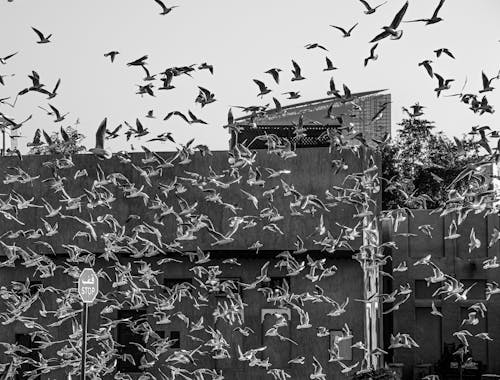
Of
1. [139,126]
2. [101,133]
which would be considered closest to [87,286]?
[101,133]

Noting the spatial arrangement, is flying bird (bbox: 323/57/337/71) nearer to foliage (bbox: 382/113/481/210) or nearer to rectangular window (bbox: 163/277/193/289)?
rectangular window (bbox: 163/277/193/289)

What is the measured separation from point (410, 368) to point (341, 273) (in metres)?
11.9

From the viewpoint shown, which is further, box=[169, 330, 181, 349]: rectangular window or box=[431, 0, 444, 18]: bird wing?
box=[169, 330, 181, 349]: rectangular window

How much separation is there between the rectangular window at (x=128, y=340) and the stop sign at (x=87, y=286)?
11.2 meters

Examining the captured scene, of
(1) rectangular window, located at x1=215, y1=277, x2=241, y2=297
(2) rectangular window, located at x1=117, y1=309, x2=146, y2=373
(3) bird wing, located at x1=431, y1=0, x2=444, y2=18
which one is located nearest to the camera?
(3) bird wing, located at x1=431, y1=0, x2=444, y2=18

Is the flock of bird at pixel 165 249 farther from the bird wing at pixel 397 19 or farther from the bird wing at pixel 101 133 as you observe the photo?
the bird wing at pixel 397 19

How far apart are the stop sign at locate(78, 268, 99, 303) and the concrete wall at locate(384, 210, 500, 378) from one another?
76.1 ft

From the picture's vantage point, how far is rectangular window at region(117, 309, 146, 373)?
33.4 meters

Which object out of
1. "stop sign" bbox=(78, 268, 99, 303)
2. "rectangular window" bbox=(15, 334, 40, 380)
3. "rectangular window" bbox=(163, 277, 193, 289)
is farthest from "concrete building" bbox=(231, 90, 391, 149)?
"rectangular window" bbox=(15, 334, 40, 380)

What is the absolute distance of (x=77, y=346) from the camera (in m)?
33.1

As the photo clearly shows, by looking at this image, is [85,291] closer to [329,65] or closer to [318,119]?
[329,65]

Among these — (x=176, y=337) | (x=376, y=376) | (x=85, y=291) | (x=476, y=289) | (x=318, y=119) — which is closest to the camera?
(x=85, y=291)

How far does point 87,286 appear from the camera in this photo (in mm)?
22000

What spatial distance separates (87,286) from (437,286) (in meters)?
25.4
